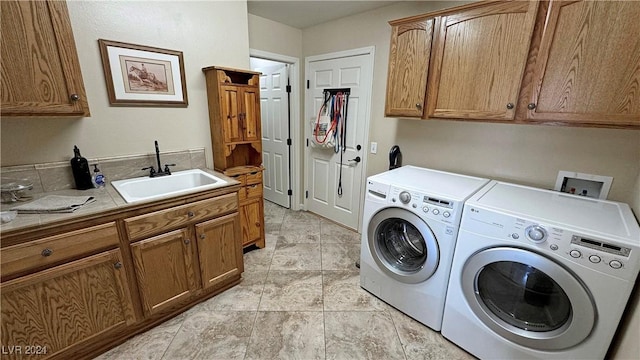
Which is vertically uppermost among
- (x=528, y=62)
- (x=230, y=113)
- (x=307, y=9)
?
(x=307, y=9)

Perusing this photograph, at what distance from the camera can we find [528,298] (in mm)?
1354

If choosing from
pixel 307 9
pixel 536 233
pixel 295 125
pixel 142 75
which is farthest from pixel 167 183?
pixel 536 233

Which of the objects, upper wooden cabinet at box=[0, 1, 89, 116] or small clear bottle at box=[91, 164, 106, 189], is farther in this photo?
small clear bottle at box=[91, 164, 106, 189]

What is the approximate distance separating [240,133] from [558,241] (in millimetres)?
2269

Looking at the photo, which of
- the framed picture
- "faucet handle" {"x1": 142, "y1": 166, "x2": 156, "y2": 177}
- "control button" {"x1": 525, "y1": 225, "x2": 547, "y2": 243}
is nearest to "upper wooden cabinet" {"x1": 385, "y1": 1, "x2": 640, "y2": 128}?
"control button" {"x1": 525, "y1": 225, "x2": 547, "y2": 243}

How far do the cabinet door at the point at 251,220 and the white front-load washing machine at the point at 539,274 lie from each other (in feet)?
5.77

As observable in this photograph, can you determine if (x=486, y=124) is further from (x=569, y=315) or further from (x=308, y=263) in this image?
(x=308, y=263)

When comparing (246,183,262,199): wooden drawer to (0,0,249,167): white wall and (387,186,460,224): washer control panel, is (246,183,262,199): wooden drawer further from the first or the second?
(387,186,460,224): washer control panel

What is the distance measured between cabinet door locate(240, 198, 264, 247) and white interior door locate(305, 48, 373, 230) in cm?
103

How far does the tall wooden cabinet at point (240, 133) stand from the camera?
2.13m

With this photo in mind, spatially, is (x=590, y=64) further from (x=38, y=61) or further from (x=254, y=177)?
(x=38, y=61)

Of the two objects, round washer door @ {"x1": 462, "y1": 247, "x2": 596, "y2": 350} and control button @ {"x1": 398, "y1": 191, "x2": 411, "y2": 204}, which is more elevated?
control button @ {"x1": 398, "y1": 191, "x2": 411, "y2": 204}

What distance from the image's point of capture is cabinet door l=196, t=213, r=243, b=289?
1791 millimetres

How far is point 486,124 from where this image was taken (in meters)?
1.91
